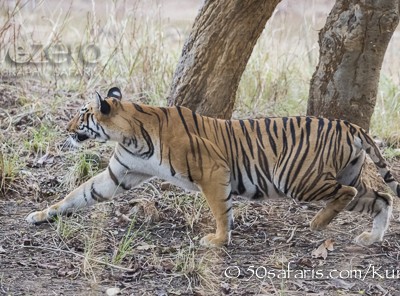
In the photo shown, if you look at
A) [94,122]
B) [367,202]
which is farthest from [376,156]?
[94,122]

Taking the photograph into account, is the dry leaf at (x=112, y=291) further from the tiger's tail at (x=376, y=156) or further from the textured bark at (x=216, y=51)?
the textured bark at (x=216, y=51)

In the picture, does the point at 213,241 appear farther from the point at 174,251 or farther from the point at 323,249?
the point at 323,249

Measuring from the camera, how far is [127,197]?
5934mm

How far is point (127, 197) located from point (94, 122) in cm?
102

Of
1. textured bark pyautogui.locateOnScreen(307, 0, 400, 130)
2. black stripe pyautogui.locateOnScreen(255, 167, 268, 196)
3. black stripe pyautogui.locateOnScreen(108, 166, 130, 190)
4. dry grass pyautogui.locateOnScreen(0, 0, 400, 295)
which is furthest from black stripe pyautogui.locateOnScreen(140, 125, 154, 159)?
textured bark pyautogui.locateOnScreen(307, 0, 400, 130)

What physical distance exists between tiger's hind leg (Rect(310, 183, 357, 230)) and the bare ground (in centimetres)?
10

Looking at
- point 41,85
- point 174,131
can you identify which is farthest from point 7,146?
point 174,131

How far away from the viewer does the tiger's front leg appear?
5.28 metres

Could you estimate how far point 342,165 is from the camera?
5.16 m

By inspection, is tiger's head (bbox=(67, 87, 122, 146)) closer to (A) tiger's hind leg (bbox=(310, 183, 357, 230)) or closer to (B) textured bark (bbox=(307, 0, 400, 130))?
(A) tiger's hind leg (bbox=(310, 183, 357, 230))

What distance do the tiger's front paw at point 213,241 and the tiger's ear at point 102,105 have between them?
1.03 metres

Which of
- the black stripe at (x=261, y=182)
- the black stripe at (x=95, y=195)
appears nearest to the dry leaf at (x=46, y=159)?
the black stripe at (x=95, y=195)

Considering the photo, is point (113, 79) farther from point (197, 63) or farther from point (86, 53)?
point (197, 63)

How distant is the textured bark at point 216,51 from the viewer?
607 centimetres
